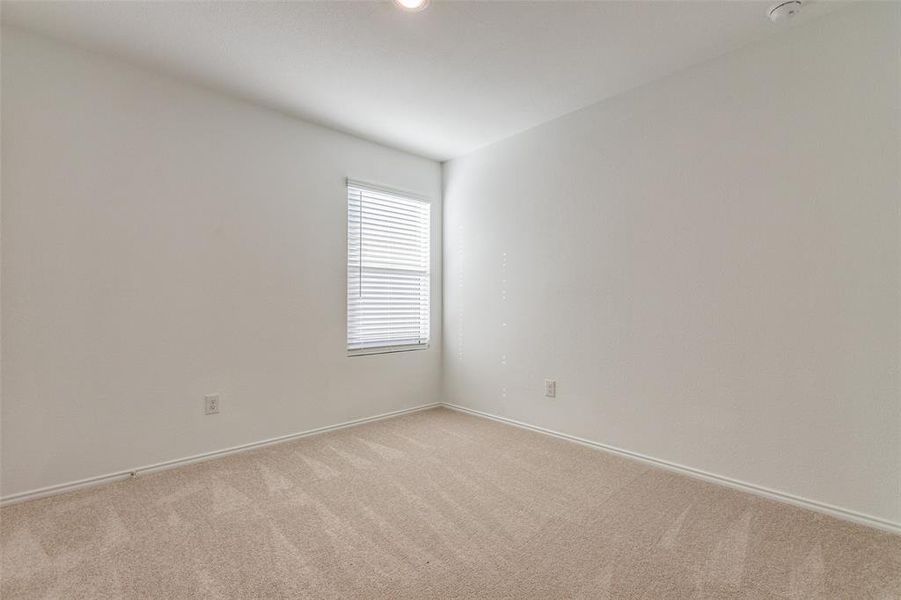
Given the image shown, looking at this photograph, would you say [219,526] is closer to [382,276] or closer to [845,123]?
[382,276]

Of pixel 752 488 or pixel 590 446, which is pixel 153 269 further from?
pixel 752 488

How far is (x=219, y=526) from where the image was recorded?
6.28 ft

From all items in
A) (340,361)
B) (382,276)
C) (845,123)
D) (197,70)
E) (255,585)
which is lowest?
(255,585)

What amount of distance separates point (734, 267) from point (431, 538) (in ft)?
6.90

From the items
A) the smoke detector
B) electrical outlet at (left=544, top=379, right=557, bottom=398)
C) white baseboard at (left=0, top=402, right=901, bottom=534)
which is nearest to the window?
white baseboard at (left=0, top=402, right=901, bottom=534)

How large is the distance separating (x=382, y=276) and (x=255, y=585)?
2.48 metres

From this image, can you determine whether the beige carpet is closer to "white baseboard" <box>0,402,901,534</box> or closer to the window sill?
"white baseboard" <box>0,402,901,534</box>

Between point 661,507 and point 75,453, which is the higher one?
point 75,453

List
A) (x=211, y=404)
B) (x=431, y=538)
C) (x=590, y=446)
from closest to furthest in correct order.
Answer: (x=431, y=538), (x=211, y=404), (x=590, y=446)

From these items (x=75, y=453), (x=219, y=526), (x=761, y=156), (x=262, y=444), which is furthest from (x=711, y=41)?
(x=75, y=453)

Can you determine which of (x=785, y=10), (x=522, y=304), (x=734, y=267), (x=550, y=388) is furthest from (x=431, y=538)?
(x=785, y=10)

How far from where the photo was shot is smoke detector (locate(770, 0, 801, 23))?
1.95 m

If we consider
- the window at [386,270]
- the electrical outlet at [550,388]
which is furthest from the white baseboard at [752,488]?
the window at [386,270]

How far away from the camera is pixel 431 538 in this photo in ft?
5.99
